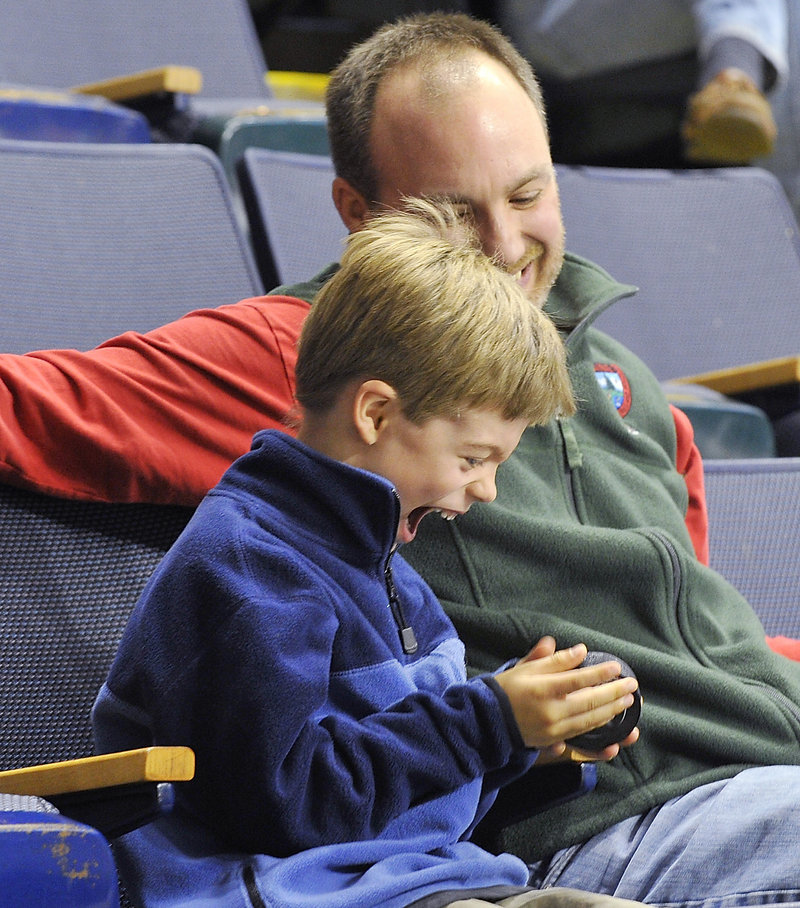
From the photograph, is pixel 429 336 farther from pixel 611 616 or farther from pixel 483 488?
pixel 611 616

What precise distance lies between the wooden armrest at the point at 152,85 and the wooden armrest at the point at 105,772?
4.00 feet

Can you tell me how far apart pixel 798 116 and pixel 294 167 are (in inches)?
57.3

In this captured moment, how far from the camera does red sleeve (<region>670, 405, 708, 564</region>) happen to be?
114cm

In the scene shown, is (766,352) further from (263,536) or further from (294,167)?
(263,536)

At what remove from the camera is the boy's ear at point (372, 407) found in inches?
29.2

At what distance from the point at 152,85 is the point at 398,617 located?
3.72ft

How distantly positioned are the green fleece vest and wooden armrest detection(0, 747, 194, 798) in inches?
12.1

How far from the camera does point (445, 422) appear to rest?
2.46ft

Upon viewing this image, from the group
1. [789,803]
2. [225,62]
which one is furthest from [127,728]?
[225,62]

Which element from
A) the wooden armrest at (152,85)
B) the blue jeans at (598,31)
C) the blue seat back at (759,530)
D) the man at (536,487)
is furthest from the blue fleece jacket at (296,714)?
the blue jeans at (598,31)

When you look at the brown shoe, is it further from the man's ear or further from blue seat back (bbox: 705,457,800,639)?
the man's ear

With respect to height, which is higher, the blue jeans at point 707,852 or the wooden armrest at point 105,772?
the wooden armrest at point 105,772

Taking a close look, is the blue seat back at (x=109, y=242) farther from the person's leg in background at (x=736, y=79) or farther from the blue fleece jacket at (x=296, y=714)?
the person's leg in background at (x=736, y=79)

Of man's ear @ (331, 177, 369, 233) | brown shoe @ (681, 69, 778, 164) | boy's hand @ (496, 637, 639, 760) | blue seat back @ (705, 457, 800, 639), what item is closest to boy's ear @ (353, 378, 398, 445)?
boy's hand @ (496, 637, 639, 760)
